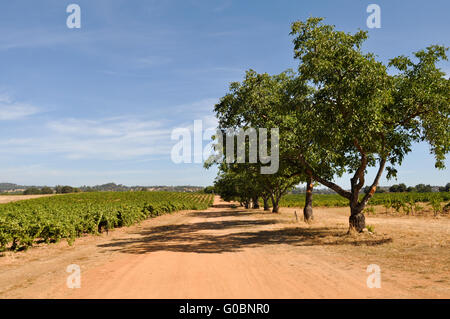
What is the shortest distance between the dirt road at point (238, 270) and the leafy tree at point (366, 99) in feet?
15.9

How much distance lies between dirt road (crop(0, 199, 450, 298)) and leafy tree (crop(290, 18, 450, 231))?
15.9 ft

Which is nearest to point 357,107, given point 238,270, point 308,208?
point 238,270

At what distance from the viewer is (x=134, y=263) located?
10.3 meters

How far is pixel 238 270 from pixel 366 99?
9370mm

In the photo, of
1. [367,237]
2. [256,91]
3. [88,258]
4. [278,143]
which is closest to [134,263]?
[88,258]

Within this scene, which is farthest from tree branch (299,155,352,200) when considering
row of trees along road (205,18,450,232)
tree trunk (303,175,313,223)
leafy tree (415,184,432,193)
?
leafy tree (415,184,432,193)

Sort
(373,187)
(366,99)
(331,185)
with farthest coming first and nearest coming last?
(331,185) < (373,187) < (366,99)

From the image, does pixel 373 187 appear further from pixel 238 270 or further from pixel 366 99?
pixel 238 270

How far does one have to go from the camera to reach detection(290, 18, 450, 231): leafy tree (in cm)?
1341

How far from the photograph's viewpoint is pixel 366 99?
1314 centimetres

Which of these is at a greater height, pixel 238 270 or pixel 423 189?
pixel 238 270

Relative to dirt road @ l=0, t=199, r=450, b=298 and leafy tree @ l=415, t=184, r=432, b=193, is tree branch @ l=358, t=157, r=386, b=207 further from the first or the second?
leafy tree @ l=415, t=184, r=432, b=193

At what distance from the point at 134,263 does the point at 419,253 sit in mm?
10625

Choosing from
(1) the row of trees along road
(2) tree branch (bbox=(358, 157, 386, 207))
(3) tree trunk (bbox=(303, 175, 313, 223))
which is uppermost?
(1) the row of trees along road
